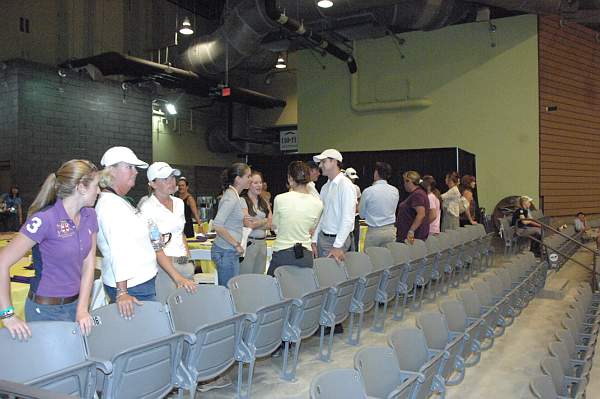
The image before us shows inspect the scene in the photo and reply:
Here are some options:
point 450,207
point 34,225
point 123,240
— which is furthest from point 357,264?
point 450,207

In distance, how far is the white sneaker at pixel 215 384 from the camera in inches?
136

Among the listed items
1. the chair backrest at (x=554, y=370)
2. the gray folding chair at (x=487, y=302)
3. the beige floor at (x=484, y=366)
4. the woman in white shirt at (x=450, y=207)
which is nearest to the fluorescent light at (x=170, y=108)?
the woman in white shirt at (x=450, y=207)

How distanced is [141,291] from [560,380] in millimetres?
2616

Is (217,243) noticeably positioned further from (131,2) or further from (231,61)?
(131,2)

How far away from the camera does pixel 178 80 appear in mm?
11969

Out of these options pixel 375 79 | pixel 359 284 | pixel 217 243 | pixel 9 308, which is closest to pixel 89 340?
pixel 9 308

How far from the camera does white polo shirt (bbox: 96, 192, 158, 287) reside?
2.81m

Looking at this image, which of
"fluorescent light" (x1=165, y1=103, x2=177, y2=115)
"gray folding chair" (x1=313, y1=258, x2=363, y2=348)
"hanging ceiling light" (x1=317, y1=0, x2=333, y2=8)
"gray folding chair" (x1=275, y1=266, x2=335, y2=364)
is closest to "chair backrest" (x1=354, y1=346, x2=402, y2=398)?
"gray folding chair" (x1=275, y1=266, x2=335, y2=364)

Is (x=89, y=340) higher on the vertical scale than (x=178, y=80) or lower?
lower

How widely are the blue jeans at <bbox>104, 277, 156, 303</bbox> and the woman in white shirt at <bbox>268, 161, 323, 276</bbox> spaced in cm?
132

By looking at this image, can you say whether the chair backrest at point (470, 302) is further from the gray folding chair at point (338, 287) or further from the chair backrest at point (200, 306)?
the chair backrest at point (200, 306)

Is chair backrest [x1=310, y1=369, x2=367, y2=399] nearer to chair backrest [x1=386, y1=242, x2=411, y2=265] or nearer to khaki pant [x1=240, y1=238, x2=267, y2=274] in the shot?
khaki pant [x1=240, y1=238, x2=267, y2=274]

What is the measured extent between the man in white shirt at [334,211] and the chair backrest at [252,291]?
0.94 m

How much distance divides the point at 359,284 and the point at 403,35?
9.17 metres
